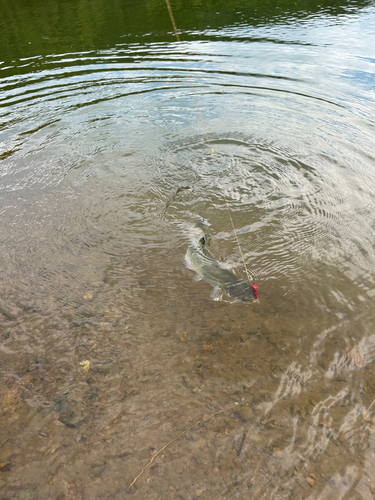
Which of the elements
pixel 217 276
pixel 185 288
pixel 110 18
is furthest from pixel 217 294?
pixel 110 18

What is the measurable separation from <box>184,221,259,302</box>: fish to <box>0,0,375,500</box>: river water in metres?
0.15

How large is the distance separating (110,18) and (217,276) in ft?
65.8

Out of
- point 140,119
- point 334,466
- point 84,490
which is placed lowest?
point 334,466

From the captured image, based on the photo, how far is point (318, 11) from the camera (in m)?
18.9

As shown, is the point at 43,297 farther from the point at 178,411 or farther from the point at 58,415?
the point at 178,411

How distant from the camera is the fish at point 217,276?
4.83m

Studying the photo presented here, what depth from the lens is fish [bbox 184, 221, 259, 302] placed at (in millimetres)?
4832

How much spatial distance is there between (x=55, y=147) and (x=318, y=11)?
692 inches

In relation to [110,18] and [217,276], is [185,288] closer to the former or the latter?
[217,276]

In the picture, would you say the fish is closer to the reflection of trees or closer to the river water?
the river water

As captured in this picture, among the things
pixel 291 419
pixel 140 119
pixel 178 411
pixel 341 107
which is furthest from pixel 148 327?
pixel 341 107

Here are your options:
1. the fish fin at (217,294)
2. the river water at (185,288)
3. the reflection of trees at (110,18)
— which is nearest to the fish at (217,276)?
the fish fin at (217,294)

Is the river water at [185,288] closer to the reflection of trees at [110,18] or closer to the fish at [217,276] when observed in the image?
the fish at [217,276]

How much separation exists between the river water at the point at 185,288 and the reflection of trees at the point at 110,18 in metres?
5.64
